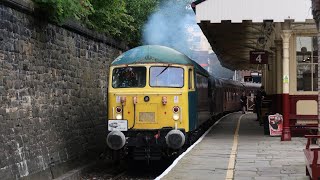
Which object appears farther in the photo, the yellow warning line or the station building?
the station building

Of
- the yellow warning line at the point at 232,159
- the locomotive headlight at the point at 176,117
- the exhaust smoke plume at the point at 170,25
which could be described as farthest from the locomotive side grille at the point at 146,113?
the exhaust smoke plume at the point at 170,25

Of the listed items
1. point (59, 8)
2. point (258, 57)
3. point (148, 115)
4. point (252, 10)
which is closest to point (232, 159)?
point (148, 115)

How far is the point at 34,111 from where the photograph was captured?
1260cm

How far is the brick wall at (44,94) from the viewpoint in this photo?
11141mm

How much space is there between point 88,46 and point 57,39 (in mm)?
3159

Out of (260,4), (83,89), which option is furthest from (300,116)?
(83,89)

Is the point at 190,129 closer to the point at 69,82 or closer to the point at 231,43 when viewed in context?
the point at 69,82

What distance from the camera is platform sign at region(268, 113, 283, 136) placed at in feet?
57.7

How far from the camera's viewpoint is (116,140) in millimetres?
13414

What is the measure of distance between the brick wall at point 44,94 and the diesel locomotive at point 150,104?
1.46m

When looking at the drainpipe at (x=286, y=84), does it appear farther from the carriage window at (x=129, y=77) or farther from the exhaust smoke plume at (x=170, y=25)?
the exhaust smoke plume at (x=170, y=25)

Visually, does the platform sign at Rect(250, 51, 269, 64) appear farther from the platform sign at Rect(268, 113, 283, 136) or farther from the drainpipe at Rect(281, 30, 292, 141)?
the drainpipe at Rect(281, 30, 292, 141)

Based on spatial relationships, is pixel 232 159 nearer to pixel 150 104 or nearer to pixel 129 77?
pixel 150 104

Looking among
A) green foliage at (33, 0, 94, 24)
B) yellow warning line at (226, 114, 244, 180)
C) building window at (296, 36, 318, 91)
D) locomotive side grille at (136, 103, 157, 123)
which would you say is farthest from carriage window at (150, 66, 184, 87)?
building window at (296, 36, 318, 91)
